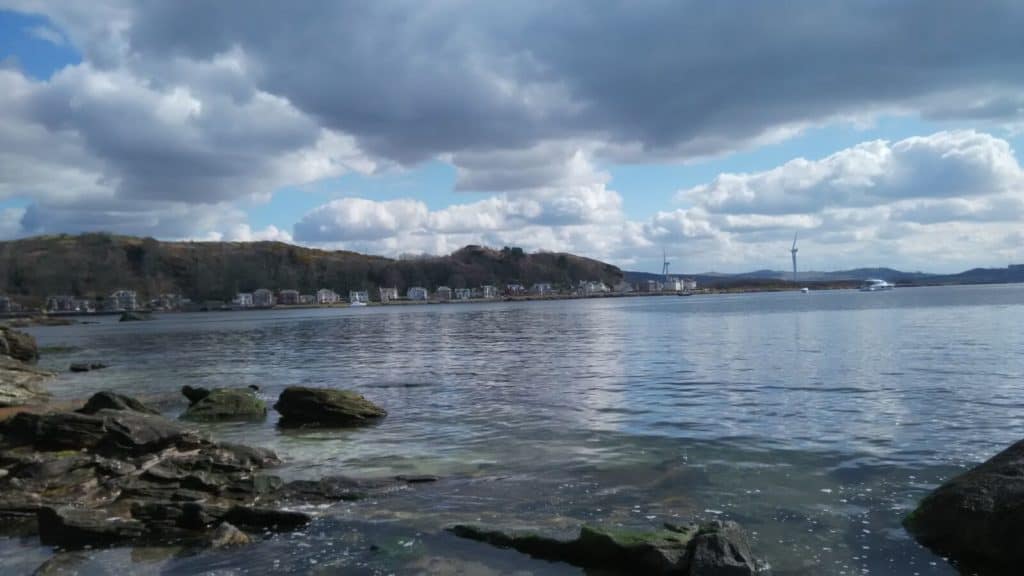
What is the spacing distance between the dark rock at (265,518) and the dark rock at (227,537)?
551mm

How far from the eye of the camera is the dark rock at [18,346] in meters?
57.2

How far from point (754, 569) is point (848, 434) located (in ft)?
43.3

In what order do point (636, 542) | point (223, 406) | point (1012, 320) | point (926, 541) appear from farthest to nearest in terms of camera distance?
point (1012, 320), point (223, 406), point (926, 541), point (636, 542)

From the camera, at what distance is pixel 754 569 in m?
10.7

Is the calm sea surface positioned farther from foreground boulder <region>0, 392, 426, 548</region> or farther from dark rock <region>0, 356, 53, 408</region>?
→ dark rock <region>0, 356, 53, 408</region>

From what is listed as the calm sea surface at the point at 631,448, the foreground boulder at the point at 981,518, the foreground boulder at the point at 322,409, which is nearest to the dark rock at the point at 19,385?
the calm sea surface at the point at 631,448

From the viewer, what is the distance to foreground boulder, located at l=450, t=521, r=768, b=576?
10641mm

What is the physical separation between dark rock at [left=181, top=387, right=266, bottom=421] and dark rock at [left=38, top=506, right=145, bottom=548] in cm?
1460

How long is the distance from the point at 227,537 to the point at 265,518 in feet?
3.63

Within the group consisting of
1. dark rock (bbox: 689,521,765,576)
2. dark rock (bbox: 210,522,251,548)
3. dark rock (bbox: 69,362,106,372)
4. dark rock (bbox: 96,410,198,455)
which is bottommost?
dark rock (bbox: 69,362,106,372)

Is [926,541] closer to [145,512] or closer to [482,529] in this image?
[482,529]

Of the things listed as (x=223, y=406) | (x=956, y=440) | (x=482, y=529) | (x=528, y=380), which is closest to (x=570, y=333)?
(x=528, y=380)

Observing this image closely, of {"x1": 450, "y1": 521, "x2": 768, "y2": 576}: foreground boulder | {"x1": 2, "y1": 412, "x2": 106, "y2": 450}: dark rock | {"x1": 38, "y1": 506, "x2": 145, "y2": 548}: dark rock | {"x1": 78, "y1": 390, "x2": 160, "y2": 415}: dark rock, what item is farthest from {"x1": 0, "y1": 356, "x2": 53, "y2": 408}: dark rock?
{"x1": 450, "y1": 521, "x2": 768, "y2": 576}: foreground boulder

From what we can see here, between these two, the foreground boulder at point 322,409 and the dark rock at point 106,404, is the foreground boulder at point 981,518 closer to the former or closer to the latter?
the foreground boulder at point 322,409
